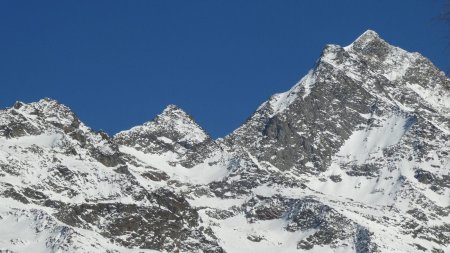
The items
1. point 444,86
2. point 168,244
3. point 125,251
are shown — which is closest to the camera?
point 444,86

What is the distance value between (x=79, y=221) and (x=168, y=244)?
16303 millimetres

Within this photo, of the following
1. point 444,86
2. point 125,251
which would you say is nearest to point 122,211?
point 125,251

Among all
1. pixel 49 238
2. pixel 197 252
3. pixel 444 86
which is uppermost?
pixel 197 252

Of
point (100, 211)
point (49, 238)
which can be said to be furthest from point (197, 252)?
point (49, 238)

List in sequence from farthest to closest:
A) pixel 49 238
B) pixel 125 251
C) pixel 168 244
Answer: pixel 168 244 → pixel 125 251 → pixel 49 238

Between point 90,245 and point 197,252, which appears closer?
point 90,245

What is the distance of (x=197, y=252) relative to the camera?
195750 mm

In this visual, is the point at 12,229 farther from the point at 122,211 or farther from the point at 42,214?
the point at 122,211

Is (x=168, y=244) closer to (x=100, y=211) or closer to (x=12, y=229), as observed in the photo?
(x=100, y=211)

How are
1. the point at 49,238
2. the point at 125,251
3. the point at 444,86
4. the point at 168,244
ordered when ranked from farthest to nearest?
the point at 168,244, the point at 125,251, the point at 49,238, the point at 444,86

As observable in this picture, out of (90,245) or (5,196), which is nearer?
(90,245)

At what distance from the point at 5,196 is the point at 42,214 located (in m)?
16.4

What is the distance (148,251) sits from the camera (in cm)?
18825

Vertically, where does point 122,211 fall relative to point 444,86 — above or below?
above
